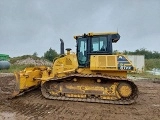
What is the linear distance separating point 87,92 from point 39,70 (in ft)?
8.55

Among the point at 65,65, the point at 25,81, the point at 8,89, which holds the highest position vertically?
the point at 65,65

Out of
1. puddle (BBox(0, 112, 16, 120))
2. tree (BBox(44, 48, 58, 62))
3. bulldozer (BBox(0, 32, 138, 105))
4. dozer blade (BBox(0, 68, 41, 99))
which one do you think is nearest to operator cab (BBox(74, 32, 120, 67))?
bulldozer (BBox(0, 32, 138, 105))

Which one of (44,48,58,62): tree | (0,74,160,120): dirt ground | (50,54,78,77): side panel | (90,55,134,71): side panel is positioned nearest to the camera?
(0,74,160,120): dirt ground

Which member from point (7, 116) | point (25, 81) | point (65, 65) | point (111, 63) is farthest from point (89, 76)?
point (7, 116)

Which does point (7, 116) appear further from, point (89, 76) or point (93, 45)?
point (93, 45)

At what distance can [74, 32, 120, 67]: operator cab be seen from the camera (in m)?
10.6

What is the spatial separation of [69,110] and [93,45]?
3399 mm

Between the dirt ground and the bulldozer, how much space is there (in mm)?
443

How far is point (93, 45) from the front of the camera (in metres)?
10.8

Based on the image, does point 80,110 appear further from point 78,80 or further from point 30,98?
point 30,98

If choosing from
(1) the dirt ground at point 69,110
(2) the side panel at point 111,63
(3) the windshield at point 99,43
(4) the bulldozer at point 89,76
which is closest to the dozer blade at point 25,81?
(4) the bulldozer at point 89,76

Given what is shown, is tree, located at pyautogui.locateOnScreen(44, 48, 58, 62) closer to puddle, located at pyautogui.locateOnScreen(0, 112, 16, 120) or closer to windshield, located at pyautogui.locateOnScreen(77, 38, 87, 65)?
windshield, located at pyautogui.locateOnScreen(77, 38, 87, 65)

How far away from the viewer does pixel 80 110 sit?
28.2 ft

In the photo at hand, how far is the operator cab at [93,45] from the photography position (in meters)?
10.6
